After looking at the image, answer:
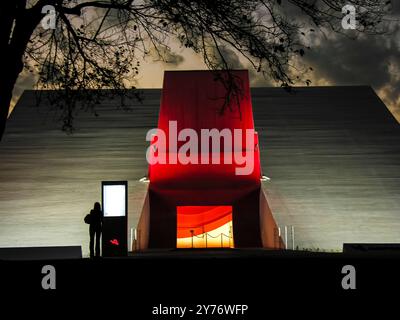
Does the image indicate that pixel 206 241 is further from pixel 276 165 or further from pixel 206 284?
pixel 206 284

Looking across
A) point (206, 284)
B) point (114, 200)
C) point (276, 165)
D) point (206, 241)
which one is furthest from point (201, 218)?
point (206, 284)

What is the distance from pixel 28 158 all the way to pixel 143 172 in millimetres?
4559

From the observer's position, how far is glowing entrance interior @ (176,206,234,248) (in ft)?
67.8

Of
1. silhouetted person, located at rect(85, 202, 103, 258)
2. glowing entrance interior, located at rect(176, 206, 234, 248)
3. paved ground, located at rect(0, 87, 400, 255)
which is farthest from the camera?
glowing entrance interior, located at rect(176, 206, 234, 248)

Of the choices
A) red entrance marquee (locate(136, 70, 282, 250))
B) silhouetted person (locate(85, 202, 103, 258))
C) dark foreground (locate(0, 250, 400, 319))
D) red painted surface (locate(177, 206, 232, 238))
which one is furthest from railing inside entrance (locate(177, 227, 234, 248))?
dark foreground (locate(0, 250, 400, 319))

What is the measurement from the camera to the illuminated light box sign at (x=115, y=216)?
39.3 feet

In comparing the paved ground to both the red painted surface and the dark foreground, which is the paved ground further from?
the dark foreground

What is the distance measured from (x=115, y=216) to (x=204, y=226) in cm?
977

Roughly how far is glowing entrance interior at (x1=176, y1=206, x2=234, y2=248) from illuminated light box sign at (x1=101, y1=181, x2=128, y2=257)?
7715 mm

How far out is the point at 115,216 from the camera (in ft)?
39.4

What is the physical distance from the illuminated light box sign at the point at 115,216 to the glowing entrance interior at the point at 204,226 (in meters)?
7.72

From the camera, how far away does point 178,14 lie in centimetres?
904
